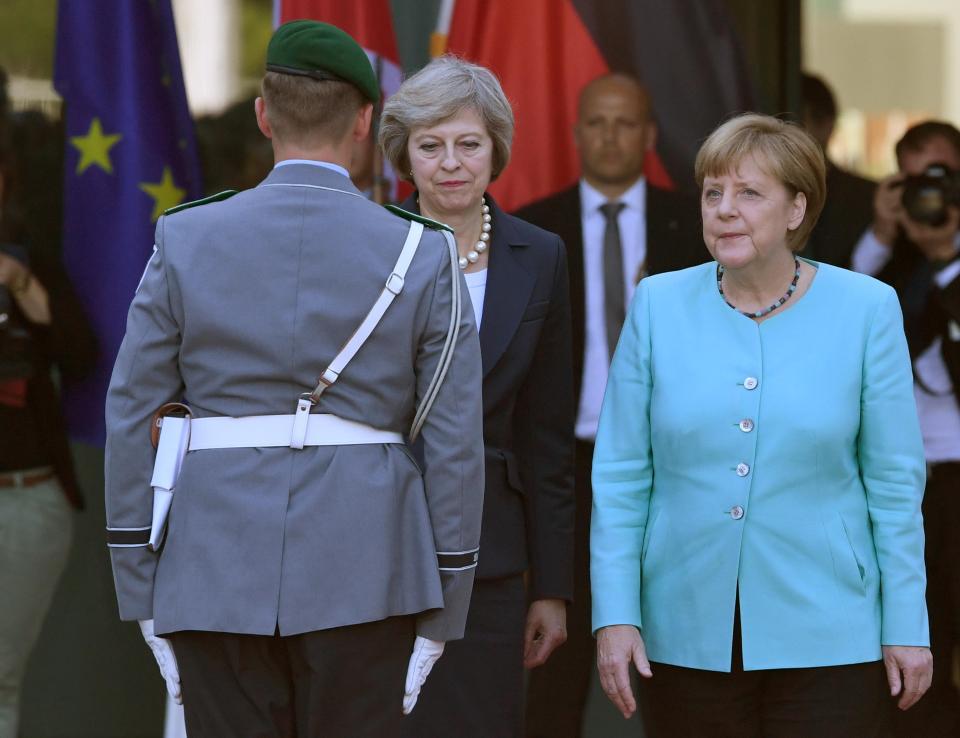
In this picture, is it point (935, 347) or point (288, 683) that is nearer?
point (288, 683)

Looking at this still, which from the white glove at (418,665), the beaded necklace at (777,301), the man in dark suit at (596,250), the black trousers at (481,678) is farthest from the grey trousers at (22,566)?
the beaded necklace at (777,301)

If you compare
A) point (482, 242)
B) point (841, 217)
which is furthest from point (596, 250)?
point (482, 242)

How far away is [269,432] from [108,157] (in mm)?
2296

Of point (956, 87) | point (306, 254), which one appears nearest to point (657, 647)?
point (306, 254)

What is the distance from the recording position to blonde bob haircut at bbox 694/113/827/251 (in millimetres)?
2920

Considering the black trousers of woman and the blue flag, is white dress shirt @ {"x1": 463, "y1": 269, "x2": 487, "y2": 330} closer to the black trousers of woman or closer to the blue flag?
the black trousers of woman

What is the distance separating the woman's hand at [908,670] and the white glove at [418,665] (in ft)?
2.79

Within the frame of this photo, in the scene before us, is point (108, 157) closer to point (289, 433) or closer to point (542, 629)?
point (542, 629)

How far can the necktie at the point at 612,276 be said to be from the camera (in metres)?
4.65

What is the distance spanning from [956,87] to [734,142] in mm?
4170

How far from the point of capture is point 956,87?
673 centimetres

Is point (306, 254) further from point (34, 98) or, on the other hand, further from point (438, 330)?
point (34, 98)

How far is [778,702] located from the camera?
9.35 ft

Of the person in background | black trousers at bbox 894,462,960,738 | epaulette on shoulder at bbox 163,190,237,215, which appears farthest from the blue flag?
black trousers at bbox 894,462,960,738
